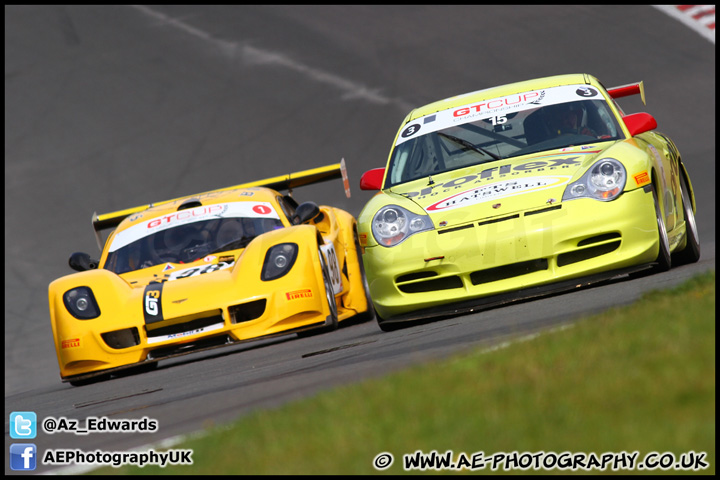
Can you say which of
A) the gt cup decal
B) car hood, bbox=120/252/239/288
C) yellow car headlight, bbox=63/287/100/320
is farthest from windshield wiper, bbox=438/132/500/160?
yellow car headlight, bbox=63/287/100/320

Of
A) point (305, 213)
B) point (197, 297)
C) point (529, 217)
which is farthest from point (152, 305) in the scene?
point (529, 217)

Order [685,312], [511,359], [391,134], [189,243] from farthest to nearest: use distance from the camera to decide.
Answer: [391,134] < [189,243] < [685,312] < [511,359]

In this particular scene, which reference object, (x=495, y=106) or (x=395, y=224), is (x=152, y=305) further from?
(x=495, y=106)

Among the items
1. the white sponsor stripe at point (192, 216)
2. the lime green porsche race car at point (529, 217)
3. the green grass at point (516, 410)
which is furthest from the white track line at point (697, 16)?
the green grass at point (516, 410)

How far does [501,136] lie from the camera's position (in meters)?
8.69

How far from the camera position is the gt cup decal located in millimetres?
8242

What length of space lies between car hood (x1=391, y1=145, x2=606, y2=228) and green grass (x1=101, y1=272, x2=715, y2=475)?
2.84 meters

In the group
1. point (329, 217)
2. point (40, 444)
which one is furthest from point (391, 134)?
point (40, 444)

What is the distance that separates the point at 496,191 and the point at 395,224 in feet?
2.18

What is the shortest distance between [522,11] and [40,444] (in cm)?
2027

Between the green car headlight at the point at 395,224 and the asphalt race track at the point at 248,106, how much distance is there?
1.93ft

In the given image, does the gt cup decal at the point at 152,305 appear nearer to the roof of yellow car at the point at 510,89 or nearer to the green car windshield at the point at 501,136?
the green car windshield at the point at 501,136

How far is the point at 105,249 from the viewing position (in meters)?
9.84

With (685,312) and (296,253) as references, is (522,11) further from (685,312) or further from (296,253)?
(685,312)
